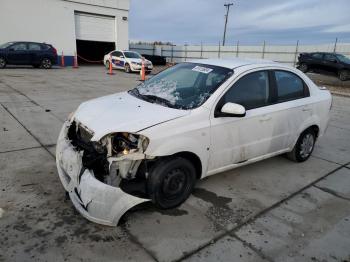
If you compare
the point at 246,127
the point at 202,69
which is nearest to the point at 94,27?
the point at 202,69

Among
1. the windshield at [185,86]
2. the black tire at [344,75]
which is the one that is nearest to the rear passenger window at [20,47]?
the windshield at [185,86]

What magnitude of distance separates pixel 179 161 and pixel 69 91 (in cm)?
839

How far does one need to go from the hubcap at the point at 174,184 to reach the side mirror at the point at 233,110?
0.82 m

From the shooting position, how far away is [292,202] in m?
3.56

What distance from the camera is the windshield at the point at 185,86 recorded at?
3432mm

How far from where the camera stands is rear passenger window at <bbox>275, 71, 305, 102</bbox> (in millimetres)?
4109

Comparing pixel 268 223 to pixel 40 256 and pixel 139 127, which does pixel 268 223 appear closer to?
pixel 139 127

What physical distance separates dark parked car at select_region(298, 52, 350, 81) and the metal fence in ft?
19.4

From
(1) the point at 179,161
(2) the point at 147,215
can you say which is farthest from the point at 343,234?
(2) the point at 147,215

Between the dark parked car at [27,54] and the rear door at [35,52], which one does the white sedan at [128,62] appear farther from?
the rear door at [35,52]

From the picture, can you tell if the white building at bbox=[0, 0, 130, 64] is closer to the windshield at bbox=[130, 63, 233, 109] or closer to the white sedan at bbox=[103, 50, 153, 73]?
the white sedan at bbox=[103, 50, 153, 73]

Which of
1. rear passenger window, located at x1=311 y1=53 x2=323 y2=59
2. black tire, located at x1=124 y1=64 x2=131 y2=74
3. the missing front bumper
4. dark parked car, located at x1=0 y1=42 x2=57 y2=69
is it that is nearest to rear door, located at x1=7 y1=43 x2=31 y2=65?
dark parked car, located at x1=0 y1=42 x2=57 y2=69

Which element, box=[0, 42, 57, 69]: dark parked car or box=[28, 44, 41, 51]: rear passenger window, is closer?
box=[0, 42, 57, 69]: dark parked car

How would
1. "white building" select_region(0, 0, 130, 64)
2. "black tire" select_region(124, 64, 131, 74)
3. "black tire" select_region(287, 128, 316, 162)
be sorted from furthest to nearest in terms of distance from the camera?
1. "white building" select_region(0, 0, 130, 64)
2. "black tire" select_region(124, 64, 131, 74)
3. "black tire" select_region(287, 128, 316, 162)
